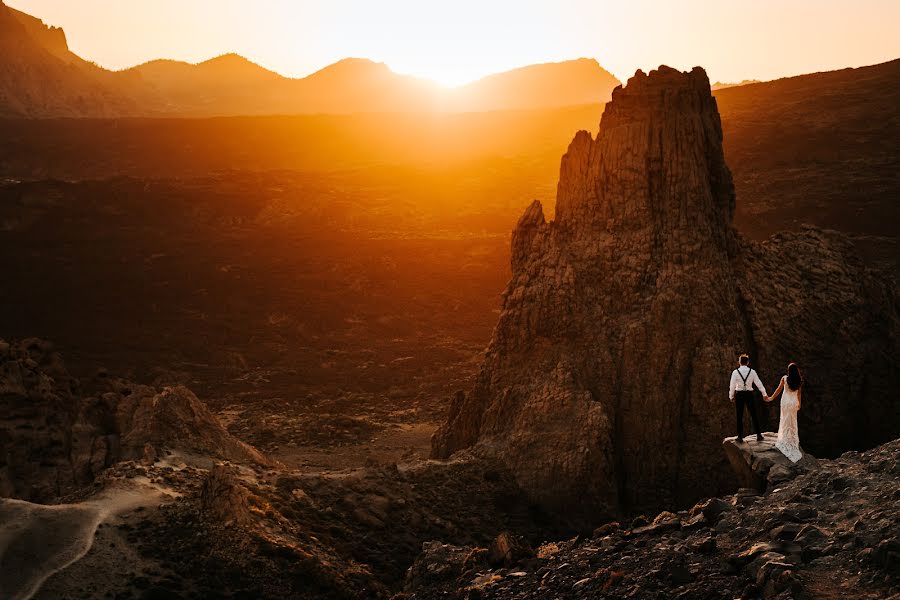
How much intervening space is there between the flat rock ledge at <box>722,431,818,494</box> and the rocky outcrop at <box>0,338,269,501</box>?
981cm

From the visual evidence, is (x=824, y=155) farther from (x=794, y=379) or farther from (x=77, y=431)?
(x=77, y=431)

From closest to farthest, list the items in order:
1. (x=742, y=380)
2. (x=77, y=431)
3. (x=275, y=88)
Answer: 1. (x=742, y=380)
2. (x=77, y=431)
3. (x=275, y=88)

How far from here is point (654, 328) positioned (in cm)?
1644


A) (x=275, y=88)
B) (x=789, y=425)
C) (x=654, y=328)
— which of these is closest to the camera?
(x=789, y=425)

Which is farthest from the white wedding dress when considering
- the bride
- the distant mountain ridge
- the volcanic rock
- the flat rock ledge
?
the distant mountain ridge

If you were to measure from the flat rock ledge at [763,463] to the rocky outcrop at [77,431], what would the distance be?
9.81 metres

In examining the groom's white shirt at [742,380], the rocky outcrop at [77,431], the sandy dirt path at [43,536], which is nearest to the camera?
the sandy dirt path at [43,536]

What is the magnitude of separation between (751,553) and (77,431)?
17.4m

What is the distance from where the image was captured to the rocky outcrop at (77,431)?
57.5 feet

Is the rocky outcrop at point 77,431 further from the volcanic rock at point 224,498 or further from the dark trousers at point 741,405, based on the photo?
the dark trousers at point 741,405

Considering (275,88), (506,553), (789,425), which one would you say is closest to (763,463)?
(789,425)

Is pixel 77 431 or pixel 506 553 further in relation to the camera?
pixel 77 431

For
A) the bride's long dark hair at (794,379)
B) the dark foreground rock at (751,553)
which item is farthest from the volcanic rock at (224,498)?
the bride's long dark hair at (794,379)

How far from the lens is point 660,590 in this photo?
24.6 ft
